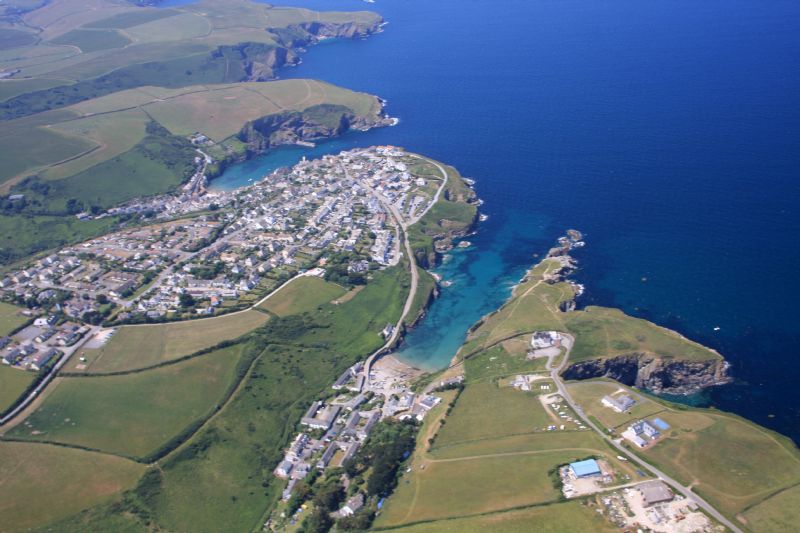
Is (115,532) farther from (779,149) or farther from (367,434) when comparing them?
(779,149)

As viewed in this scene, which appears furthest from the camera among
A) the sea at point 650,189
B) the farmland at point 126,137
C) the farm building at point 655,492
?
the farmland at point 126,137

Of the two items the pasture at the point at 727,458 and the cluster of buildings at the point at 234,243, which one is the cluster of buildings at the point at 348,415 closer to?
the cluster of buildings at the point at 234,243

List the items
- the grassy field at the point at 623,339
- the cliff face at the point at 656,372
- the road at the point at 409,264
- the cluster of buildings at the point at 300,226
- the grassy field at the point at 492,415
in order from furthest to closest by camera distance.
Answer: the cluster of buildings at the point at 300,226, the road at the point at 409,264, the grassy field at the point at 623,339, the cliff face at the point at 656,372, the grassy field at the point at 492,415

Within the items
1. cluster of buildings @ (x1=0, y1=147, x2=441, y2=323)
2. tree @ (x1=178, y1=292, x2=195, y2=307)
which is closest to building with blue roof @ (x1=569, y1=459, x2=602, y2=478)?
cluster of buildings @ (x1=0, y1=147, x2=441, y2=323)

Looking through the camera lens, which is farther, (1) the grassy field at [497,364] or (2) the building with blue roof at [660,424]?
(1) the grassy field at [497,364]

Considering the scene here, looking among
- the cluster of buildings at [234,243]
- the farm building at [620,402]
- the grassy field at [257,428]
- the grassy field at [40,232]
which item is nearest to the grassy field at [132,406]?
the grassy field at [257,428]

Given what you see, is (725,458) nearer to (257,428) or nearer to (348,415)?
(348,415)
